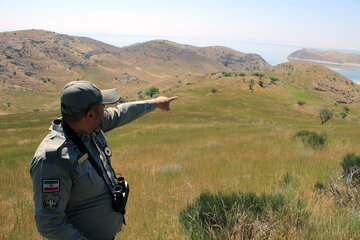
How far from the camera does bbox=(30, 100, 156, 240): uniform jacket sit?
1729 mm

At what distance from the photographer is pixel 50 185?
1.73 meters

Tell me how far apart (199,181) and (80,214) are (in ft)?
10.3

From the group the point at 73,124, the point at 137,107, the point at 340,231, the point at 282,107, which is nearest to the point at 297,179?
the point at 340,231

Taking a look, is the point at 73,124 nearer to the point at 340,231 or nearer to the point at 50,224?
the point at 50,224

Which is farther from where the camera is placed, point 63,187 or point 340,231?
point 340,231

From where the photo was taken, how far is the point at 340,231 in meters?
2.40

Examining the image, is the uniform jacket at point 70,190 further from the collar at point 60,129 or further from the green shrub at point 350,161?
the green shrub at point 350,161

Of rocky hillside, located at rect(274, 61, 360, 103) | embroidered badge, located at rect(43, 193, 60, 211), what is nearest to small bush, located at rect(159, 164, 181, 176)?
embroidered badge, located at rect(43, 193, 60, 211)

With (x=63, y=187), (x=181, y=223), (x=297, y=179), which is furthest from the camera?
(x=297, y=179)

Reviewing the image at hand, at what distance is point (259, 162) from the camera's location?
6.32m

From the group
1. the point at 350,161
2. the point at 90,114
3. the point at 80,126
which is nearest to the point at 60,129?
the point at 80,126

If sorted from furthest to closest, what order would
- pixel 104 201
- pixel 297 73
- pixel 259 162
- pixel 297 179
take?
1. pixel 297 73
2. pixel 259 162
3. pixel 297 179
4. pixel 104 201

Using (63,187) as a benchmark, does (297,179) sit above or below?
below

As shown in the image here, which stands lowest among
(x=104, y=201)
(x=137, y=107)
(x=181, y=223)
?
(x=181, y=223)
